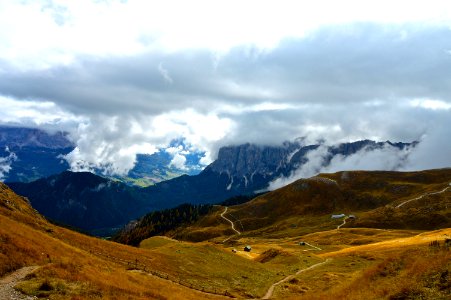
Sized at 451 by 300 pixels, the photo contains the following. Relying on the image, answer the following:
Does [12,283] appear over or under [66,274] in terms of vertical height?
over

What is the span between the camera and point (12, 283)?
112 ft

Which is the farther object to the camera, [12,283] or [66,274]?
[66,274]

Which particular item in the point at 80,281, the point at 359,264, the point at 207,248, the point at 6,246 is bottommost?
the point at 359,264

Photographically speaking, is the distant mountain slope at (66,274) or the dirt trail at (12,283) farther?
the distant mountain slope at (66,274)

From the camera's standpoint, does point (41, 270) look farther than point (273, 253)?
No

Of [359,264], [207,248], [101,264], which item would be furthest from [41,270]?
[359,264]

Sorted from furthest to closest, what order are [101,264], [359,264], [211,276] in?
[359,264] < [211,276] < [101,264]

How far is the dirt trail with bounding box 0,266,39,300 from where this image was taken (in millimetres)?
30797

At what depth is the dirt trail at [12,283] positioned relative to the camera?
30.8m

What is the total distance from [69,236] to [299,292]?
1502 inches

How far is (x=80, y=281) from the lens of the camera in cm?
3656

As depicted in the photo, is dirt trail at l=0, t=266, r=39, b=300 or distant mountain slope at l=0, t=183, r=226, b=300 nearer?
dirt trail at l=0, t=266, r=39, b=300

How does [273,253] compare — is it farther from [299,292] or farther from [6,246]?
[6,246]

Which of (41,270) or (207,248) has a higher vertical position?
(41,270)
